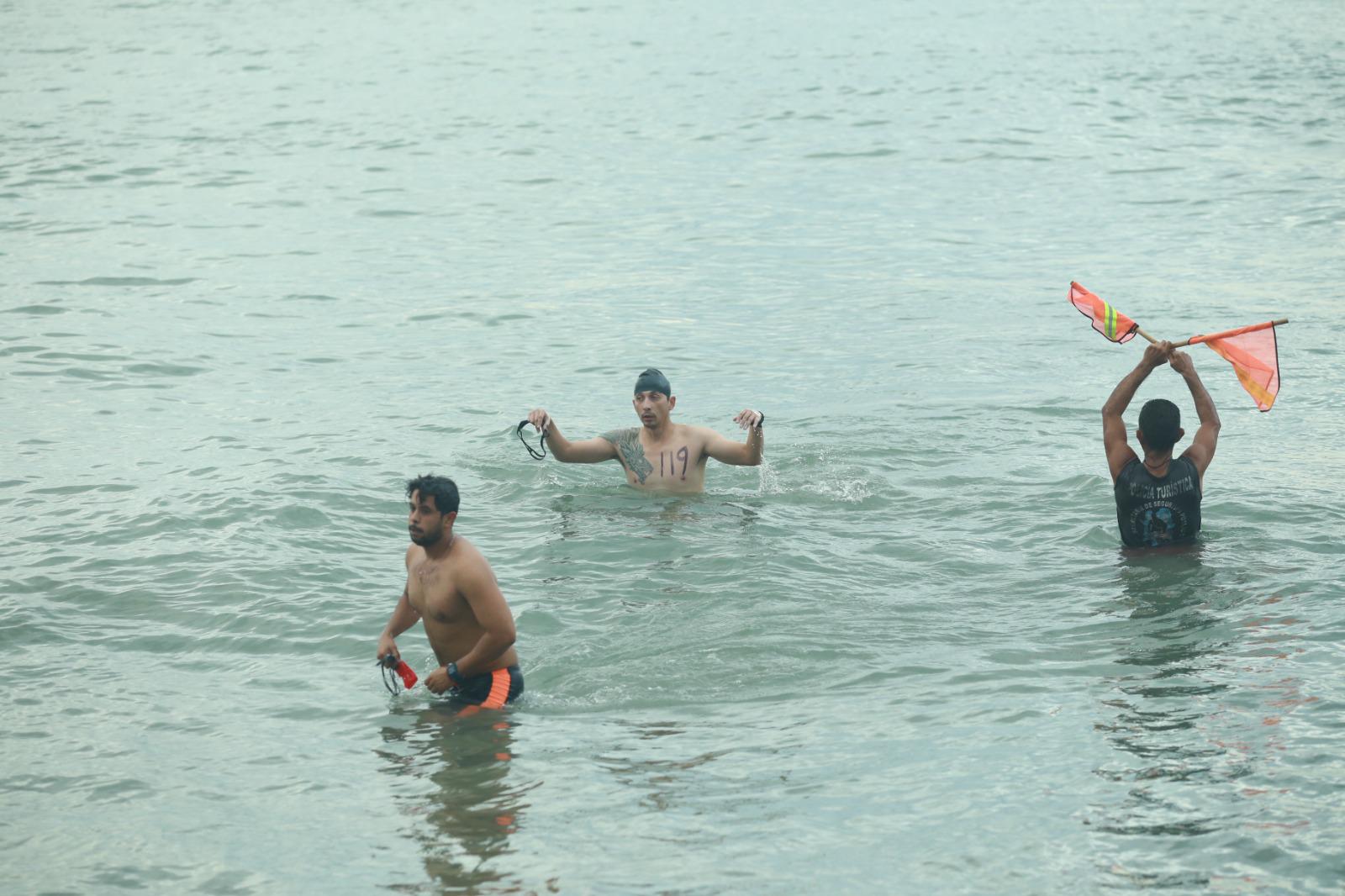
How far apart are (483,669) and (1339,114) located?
27226 millimetres

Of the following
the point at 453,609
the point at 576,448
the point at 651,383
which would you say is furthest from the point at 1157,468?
the point at 453,609

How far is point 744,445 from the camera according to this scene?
1153 centimetres

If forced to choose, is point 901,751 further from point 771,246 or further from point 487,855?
point 771,246

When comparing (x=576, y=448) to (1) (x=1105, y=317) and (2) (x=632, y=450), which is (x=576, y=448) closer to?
(2) (x=632, y=450)

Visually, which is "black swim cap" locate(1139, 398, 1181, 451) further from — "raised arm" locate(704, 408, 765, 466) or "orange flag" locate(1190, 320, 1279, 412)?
"raised arm" locate(704, 408, 765, 466)

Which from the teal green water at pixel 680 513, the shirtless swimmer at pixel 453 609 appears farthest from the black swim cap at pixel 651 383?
the shirtless swimmer at pixel 453 609

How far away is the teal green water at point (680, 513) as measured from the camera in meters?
7.36

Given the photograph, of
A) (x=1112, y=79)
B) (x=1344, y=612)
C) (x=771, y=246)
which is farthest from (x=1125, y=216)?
(x=1344, y=612)

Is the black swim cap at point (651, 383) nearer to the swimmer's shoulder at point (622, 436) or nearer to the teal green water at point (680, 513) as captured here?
the swimmer's shoulder at point (622, 436)

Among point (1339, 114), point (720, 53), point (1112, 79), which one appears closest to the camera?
point (1339, 114)

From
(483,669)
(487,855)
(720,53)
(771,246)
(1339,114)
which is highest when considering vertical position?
(720,53)

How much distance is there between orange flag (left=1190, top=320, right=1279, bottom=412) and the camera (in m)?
9.48

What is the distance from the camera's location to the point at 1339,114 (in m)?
30.3

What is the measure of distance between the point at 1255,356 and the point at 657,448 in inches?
176
